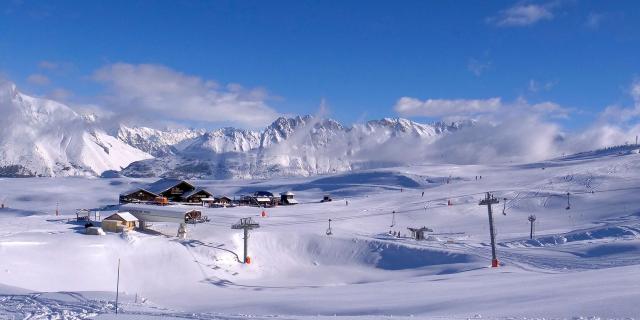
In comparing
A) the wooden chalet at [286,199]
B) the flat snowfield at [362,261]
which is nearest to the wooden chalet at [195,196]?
the wooden chalet at [286,199]

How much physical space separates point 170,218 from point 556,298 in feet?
114

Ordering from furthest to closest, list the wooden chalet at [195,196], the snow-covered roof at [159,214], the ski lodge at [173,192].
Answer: the wooden chalet at [195,196]
the ski lodge at [173,192]
the snow-covered roof at [159,214]

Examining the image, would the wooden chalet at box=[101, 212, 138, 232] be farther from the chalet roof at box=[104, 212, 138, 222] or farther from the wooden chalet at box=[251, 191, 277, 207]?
the wooden chalet at box=[251, 191, 277, 207]

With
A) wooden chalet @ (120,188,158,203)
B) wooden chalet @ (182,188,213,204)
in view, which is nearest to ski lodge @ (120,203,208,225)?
wooden chalet @ (120,188,158,203)

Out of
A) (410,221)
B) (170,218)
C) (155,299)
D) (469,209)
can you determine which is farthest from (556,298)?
(469,209)

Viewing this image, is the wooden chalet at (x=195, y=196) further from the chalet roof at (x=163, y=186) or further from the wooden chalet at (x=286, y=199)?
the wooden chalet at (x=286, y=199)

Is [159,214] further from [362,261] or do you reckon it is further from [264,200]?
[264,200]

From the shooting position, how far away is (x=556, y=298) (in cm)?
1830

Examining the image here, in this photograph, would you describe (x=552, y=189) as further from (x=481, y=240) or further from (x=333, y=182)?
(x=333, y=182)

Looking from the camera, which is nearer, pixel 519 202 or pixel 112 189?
pixel 519 202

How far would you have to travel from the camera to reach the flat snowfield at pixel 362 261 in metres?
19.4

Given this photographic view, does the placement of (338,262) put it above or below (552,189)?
below

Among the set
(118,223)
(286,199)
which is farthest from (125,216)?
(286,199)

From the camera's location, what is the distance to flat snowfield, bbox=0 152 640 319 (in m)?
19.4
